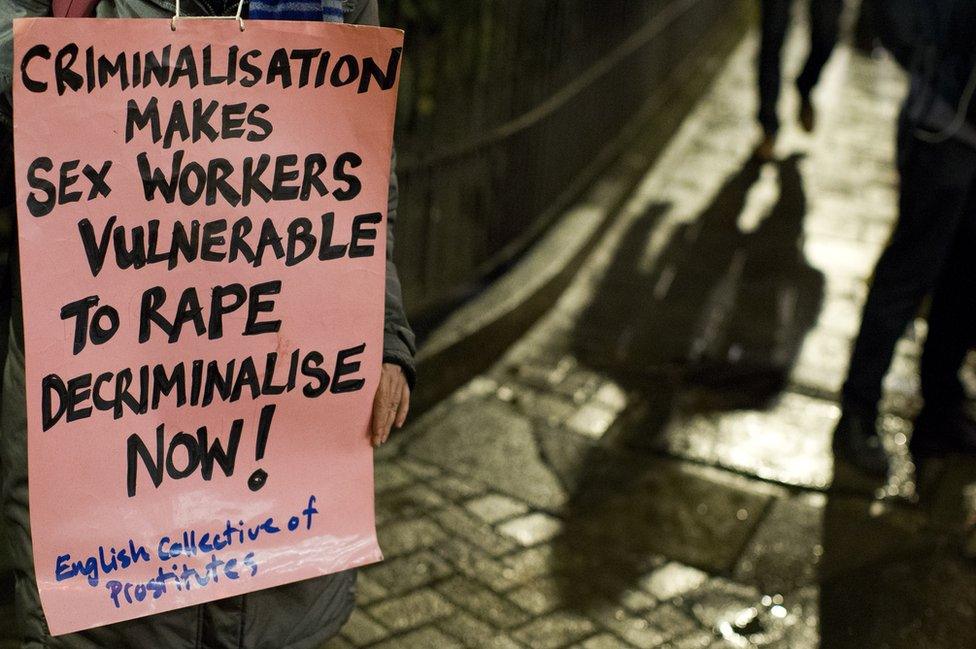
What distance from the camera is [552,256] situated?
18.0 ft

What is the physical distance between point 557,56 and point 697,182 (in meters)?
1.90

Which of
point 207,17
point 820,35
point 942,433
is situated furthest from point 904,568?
point 820,35

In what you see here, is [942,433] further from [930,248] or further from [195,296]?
[195,296]

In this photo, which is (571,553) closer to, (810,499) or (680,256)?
(810,499)

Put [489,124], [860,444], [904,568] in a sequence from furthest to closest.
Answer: [489,124] < [860,444] < [904,568]

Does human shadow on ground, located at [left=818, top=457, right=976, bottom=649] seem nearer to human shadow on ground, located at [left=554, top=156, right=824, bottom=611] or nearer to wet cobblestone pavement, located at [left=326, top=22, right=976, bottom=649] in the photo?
wet cobblestone pavement, located at [left=326, top=22, right=976, bottom=649]

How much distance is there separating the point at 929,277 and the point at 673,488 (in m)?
1.09

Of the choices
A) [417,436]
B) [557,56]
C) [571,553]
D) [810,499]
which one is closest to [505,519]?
[571,553]

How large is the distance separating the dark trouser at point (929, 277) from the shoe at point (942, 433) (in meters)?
0.04

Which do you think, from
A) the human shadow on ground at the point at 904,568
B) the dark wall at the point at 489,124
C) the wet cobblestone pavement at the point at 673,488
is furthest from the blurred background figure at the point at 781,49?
the human shadow on ground at the point at 904,568

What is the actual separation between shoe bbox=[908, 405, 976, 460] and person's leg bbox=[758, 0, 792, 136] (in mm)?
3440

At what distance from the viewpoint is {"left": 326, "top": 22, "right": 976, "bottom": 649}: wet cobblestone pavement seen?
3217mm

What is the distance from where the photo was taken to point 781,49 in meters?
7.30

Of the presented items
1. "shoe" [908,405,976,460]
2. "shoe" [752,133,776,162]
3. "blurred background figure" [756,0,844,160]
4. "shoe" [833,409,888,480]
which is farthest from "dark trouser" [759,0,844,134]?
"shoe" [833,409,888,480]
